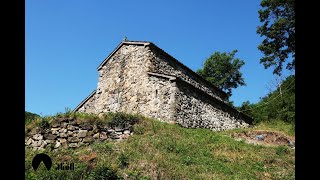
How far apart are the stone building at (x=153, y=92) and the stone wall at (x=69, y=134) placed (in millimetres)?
5010

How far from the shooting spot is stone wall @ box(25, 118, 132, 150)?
15.6 m

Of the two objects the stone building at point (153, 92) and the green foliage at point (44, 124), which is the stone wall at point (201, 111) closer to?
the stone building at point (153, 92)

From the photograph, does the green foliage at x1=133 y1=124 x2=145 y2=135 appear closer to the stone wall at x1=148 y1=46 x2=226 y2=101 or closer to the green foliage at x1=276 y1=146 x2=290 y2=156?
the green foliage at x1=276 y1=146 x2=290 y2=156

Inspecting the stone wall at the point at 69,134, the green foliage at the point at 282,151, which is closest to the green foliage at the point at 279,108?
the green foliage at the point at 282,151

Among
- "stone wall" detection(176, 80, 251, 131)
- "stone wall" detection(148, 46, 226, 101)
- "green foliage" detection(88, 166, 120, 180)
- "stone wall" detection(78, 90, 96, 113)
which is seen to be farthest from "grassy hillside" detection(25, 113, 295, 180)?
"stone wall" detection(78, 90, 96, 113)

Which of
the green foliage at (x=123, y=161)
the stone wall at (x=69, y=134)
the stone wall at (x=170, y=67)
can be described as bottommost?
the green foliage at (x=123, y=161)

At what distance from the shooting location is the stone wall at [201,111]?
21.3 m

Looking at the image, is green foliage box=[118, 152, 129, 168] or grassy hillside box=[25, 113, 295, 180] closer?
grassy hillside box=[25, 113, 295, 180]

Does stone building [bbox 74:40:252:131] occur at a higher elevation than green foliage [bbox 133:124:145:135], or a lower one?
higher

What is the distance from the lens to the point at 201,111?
23.1m

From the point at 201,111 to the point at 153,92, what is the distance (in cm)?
412

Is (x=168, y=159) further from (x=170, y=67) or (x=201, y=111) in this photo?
(x=170, y=67)
